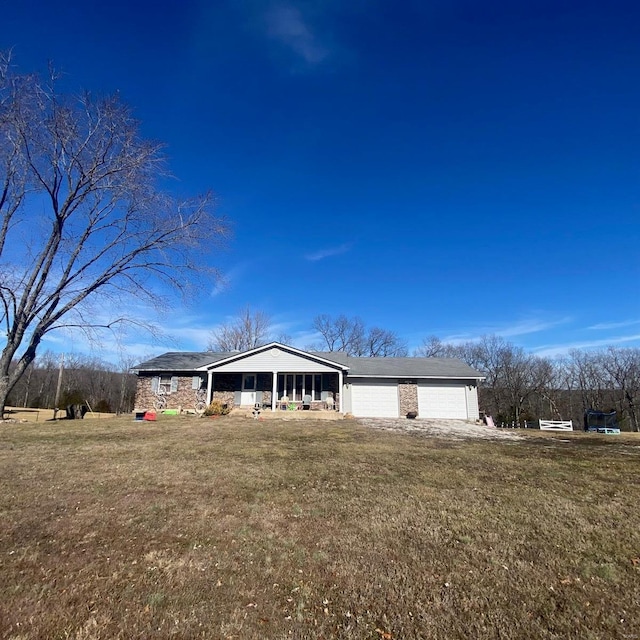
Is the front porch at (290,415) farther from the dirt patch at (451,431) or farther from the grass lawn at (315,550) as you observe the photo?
the grass lawn at (315,550)

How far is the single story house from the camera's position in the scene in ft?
73.9

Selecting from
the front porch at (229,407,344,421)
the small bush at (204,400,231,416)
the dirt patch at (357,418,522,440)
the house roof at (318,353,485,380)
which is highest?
the house roof at (318,353,485,380)

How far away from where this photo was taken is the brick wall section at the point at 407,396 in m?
22.5

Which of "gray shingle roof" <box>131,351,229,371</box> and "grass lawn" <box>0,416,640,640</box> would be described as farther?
"gray shingle roof" <box>131,351,229,371</box>

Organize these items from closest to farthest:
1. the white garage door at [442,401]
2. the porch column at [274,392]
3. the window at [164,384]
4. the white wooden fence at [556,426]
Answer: the white wooden fence at [556,426]
the porch column at [274,392]
the white garage door at [442,401]
the window at [164,384]

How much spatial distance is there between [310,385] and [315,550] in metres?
19.8

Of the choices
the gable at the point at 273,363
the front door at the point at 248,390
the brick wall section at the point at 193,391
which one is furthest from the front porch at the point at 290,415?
the gable at the point at 273,363

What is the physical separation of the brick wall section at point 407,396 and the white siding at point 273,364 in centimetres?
440

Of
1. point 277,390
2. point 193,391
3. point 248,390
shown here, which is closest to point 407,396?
point 277,390

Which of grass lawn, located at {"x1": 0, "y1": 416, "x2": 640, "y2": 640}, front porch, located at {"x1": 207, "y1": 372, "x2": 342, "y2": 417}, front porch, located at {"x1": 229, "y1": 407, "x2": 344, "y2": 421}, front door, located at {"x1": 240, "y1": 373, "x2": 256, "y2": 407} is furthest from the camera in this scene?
front door, located at {"x1": 240, "y1": 373, "x2": 256, "y2": 407}

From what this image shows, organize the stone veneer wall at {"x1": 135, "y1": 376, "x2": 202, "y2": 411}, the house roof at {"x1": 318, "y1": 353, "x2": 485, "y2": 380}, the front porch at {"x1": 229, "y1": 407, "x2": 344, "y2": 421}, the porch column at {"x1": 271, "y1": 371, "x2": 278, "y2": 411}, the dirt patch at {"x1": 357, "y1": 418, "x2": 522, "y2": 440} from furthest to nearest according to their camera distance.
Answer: the stone veneer wall at {"x1": 135, "y1": 376, "x2": 202, "y2": 411}, the house roof at {"x1": 318, "y1": 353, "x2": 485, "y2": 380}, the porch column at {"x1": 271, "y1": 371, "x2": 278, "y2": 411}, the front porch at {"x1": 229, "y1": 407, "x2": 344, "y2": 421}, the dirt patch at {"x1": 357, "y1": 418, "x2": 522, "y2": 440}

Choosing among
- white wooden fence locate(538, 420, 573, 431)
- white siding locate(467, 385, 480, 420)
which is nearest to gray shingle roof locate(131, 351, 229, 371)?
white siding locate(467, 385, 480, 420)

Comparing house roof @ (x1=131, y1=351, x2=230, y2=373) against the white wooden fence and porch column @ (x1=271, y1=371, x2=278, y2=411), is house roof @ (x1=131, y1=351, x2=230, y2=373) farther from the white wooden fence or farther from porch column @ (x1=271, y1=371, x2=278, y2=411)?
the white wooden fence

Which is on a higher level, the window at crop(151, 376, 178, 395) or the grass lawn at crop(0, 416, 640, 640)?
the window at crop(151, 376, 178, 395)
